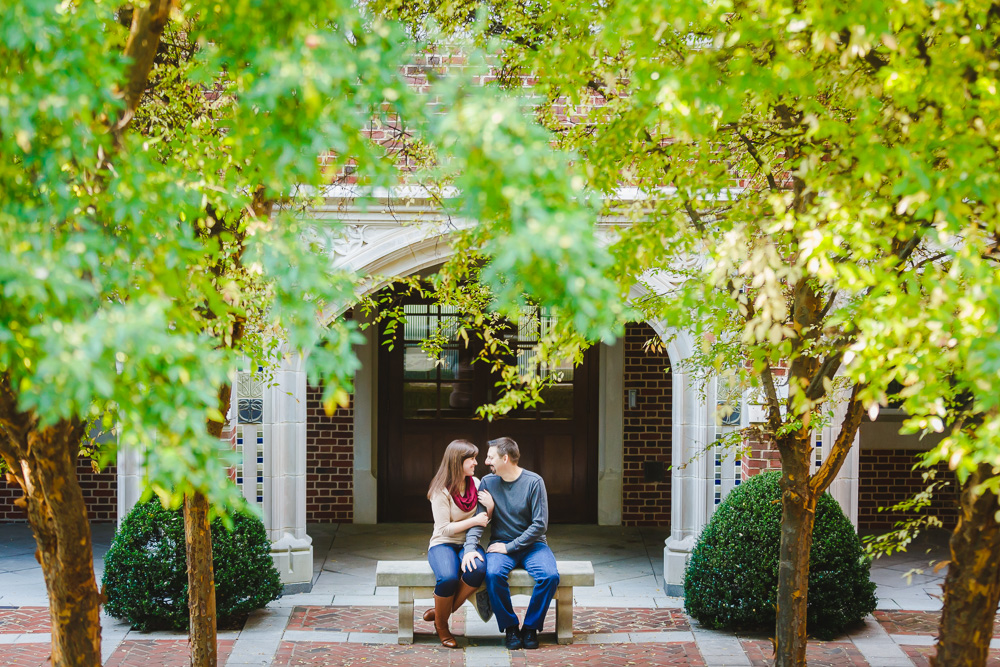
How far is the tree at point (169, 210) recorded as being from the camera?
2.32 metres

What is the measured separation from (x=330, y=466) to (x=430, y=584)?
433 centimetres

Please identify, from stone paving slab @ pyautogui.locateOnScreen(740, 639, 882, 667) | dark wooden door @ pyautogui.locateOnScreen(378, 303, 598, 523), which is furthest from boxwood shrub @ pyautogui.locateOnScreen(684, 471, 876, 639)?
dark wooden door @ pyautogui.locateOnScreen(378, 303, 598, 523)

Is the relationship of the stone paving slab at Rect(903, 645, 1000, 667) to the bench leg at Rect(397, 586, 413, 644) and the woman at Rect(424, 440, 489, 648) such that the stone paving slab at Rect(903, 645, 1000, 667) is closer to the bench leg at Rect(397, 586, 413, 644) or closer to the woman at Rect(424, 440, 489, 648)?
the woman at Rect(424, 440, 489, 648)

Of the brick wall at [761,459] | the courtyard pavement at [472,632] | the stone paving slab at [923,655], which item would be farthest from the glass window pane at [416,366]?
the stone paving slab at [923,655]

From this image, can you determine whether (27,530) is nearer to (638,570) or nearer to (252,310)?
(638,570)

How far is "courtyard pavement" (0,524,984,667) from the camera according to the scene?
608 cm

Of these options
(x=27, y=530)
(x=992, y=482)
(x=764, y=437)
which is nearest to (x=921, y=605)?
(x=764, y=437)

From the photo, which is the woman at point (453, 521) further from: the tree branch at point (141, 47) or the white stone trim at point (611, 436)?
the white stone trim at point (611, 436)

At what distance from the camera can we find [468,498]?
6.41 metres

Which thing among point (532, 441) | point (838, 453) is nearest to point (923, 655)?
point (838, 453)

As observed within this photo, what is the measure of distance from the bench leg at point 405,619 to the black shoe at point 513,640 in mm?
653

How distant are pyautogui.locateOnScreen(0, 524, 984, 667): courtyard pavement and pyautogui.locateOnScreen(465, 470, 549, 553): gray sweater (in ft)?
2.35

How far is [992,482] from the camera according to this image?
2904 millimetres

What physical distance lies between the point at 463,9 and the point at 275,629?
4303 mm
